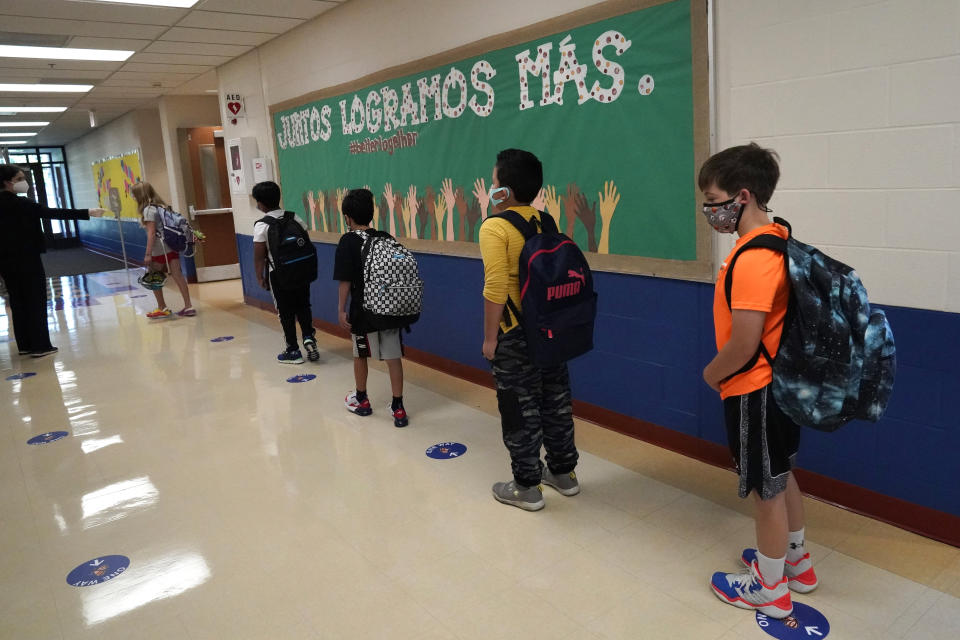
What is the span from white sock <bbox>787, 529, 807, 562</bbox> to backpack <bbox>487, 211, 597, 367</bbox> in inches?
36.1

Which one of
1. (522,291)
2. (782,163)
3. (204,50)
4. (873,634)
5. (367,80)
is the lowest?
(873,634)

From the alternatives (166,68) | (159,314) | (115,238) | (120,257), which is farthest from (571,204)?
(115,238)

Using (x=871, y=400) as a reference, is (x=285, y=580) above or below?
below

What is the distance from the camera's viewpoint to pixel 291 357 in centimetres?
510

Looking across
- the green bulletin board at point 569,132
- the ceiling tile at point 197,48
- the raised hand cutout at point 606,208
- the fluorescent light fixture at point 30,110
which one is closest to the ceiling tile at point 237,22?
the ceiling tile at point 197,48

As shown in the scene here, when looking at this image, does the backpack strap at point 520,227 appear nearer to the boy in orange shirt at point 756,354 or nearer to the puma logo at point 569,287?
the puma logo at point 569,287

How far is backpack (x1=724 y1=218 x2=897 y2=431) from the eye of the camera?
1.66 metres

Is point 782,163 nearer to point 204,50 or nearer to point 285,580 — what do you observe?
point 285,580

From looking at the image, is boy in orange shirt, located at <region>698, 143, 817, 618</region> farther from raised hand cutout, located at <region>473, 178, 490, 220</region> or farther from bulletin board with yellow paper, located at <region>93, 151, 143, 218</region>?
bulletin board with yellow paper, located at <region>93, 151, 143, 218</region>

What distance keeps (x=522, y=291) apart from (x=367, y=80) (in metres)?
3.22

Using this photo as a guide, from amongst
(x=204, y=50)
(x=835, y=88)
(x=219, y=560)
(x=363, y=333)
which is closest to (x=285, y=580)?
(x=219, y=560)

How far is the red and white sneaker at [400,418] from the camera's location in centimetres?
364

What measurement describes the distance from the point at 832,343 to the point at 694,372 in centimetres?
134

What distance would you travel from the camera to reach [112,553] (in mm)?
2537
